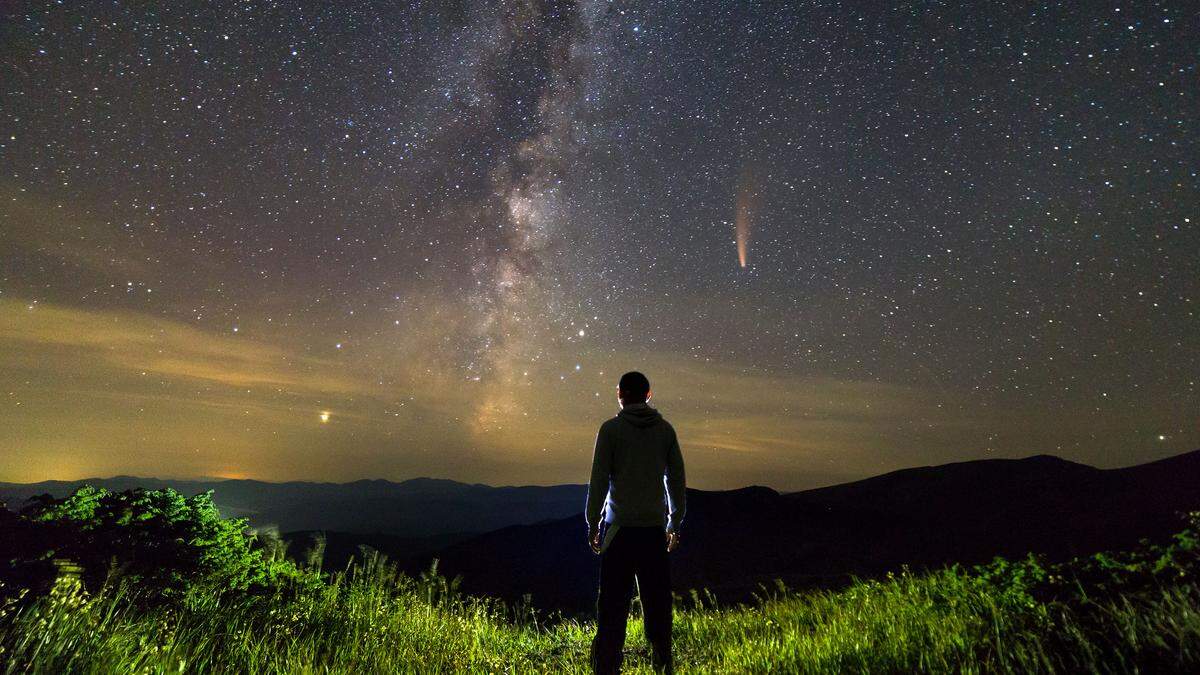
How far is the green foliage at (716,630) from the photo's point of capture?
2908mm

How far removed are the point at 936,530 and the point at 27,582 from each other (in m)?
37.8

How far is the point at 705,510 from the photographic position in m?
38.8

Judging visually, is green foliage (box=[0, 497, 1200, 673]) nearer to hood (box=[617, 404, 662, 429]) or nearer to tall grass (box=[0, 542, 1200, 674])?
tall grass (box=[0, 542, 1200, 674])

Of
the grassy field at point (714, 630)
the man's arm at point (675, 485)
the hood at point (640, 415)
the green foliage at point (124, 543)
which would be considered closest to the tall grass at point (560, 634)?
the grassy field at point (714, 630)

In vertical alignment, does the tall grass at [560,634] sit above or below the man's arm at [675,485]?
below

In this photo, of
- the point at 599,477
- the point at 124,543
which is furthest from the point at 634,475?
the point at 124,543

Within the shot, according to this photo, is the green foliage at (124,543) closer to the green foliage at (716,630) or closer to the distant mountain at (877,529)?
the green foliage at (716,630)

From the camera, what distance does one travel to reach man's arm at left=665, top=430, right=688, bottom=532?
176 inches

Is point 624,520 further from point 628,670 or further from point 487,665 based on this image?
point 487,665

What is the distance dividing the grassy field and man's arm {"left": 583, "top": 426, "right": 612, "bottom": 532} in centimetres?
127

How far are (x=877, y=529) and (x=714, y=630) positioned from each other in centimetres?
3303

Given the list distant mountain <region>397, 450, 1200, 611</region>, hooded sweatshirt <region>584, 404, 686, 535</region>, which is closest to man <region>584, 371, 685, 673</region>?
hooded sweatshirt <region>584, 404, 686, 535</region>

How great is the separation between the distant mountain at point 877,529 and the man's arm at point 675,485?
51.4 feet

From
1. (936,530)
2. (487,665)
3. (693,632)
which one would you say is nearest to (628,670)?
(487,665)
